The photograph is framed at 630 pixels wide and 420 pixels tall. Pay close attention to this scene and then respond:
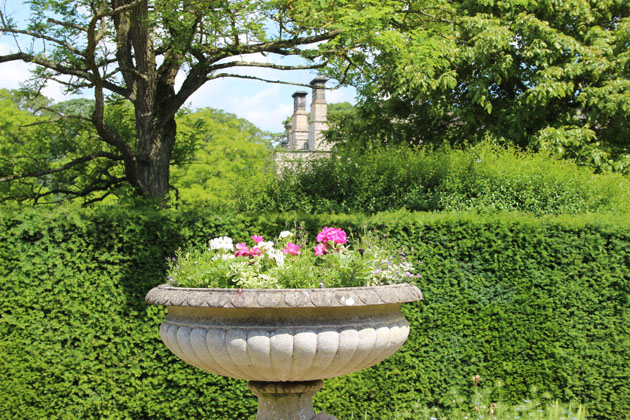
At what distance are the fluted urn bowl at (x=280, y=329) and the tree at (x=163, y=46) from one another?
4.68m

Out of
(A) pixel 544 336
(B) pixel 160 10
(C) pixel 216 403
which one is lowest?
(C) pixel 216 403

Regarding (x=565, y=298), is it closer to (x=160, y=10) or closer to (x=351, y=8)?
(x=351, y=8)

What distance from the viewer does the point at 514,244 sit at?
6.72m

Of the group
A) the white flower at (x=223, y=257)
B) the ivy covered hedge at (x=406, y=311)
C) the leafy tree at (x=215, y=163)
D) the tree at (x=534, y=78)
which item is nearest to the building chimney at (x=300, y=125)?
the leafy tree at (x=215, y=163)

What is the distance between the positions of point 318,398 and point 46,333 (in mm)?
2944

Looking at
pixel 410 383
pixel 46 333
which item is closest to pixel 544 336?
pixel 410 383

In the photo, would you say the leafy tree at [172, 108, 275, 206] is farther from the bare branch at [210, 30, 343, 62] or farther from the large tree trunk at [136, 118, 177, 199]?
the bare branch at [210, 30, 343, 62]

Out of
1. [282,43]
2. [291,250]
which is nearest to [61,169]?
[282,43]

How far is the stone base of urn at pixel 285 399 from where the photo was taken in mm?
3920

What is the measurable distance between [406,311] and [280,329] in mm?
3336

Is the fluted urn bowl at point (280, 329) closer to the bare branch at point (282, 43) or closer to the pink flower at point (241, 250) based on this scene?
the pink flower at point (241, 250)

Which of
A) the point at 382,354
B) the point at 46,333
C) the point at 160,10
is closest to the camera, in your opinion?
the point at 382,354

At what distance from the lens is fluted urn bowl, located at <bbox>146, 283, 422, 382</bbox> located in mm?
3344

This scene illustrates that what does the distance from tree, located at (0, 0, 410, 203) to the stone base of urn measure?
4792mm
